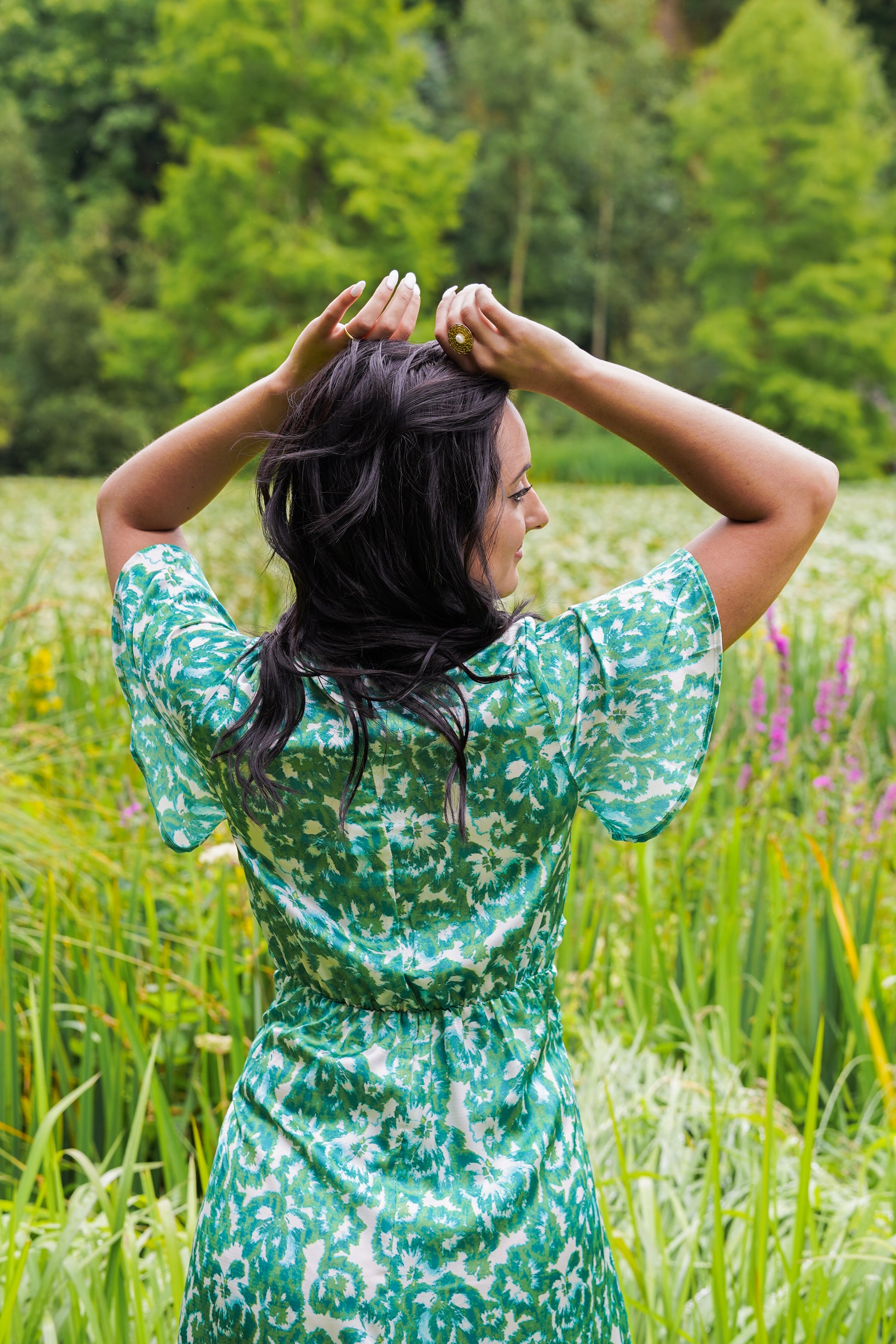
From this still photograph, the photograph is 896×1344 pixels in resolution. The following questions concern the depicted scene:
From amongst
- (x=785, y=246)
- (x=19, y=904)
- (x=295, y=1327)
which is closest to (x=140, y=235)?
(x=785, y=246)

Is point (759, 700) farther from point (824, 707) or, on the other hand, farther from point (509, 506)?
point (509, 506)

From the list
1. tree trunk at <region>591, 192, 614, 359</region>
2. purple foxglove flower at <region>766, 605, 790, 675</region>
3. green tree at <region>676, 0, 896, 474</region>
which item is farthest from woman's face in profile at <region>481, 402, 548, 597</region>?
tree trunk at <region>591, 192, 614, 359</region>

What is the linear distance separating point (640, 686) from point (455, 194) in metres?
17.8

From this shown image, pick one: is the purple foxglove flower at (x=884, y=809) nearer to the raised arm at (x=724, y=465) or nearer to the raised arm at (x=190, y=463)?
the raised arm at (x=724, y=465)

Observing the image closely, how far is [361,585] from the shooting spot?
95 centimetres

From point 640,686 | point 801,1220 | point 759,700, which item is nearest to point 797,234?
point 759,700

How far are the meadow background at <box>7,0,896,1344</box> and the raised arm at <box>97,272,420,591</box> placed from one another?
547 mm

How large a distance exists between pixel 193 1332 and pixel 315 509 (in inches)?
30.1

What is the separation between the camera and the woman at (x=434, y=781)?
0.92 metres

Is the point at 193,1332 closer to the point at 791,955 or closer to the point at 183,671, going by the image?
the point at 183,671

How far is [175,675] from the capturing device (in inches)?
39.7

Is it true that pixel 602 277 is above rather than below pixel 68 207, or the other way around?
below

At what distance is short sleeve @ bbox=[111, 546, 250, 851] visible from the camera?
1.00 metres

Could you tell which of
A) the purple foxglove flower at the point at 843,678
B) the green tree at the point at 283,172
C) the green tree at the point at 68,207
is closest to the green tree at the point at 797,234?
the green tree at the point at 283,172
